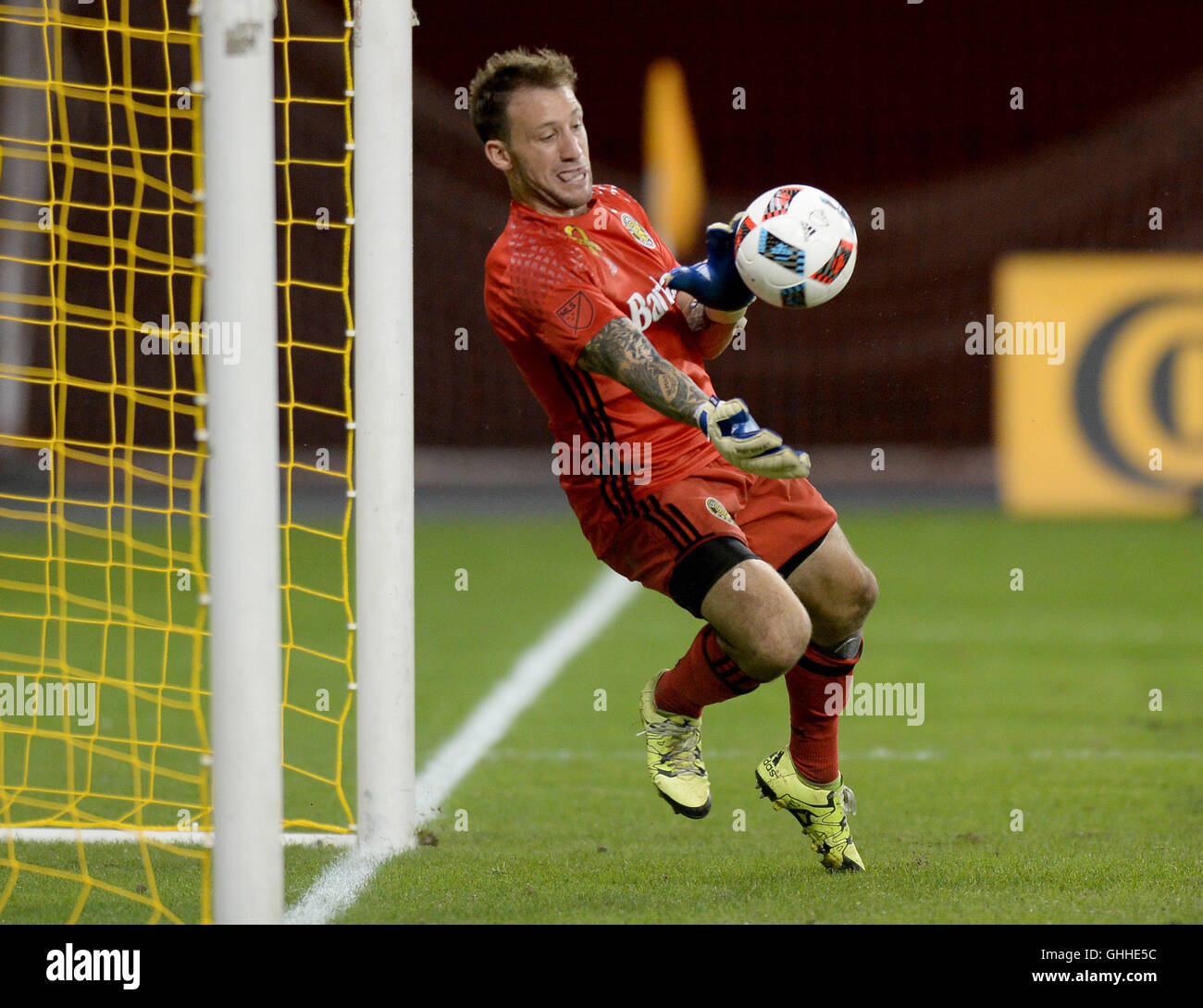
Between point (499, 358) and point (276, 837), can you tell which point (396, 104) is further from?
point (499, 358)

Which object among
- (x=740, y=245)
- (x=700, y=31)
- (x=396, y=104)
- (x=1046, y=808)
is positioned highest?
(x=700, y=31)

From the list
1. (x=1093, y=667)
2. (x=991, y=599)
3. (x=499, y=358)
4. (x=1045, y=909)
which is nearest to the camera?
(x=1045, y=909)

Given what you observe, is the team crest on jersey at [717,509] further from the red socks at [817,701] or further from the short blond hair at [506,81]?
the short blond hair at [506,81]

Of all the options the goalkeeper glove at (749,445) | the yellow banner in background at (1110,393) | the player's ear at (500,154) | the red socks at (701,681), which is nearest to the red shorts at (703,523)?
the red socks at (701,681)

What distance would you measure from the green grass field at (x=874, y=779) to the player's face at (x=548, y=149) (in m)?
1.76

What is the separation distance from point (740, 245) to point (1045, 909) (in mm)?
1734

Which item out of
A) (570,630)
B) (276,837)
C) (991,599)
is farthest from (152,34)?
(991,599)

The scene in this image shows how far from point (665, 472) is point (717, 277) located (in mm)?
526

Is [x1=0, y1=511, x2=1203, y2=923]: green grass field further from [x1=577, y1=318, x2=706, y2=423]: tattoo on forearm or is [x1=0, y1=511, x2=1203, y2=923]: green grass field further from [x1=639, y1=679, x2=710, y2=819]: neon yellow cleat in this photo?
[x1=577, y1=318, x2=706, y2=423]: tattoo on forearm

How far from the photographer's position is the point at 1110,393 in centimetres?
1304

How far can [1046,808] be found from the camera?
200 inches

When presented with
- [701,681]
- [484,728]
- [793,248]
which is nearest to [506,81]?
[793,248]

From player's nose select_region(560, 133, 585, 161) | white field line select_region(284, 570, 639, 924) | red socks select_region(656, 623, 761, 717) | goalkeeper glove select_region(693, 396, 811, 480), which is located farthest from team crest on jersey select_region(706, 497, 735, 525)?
white field line select_region(284, 570, 639, 924)

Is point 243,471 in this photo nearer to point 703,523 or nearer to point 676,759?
point 703,523
